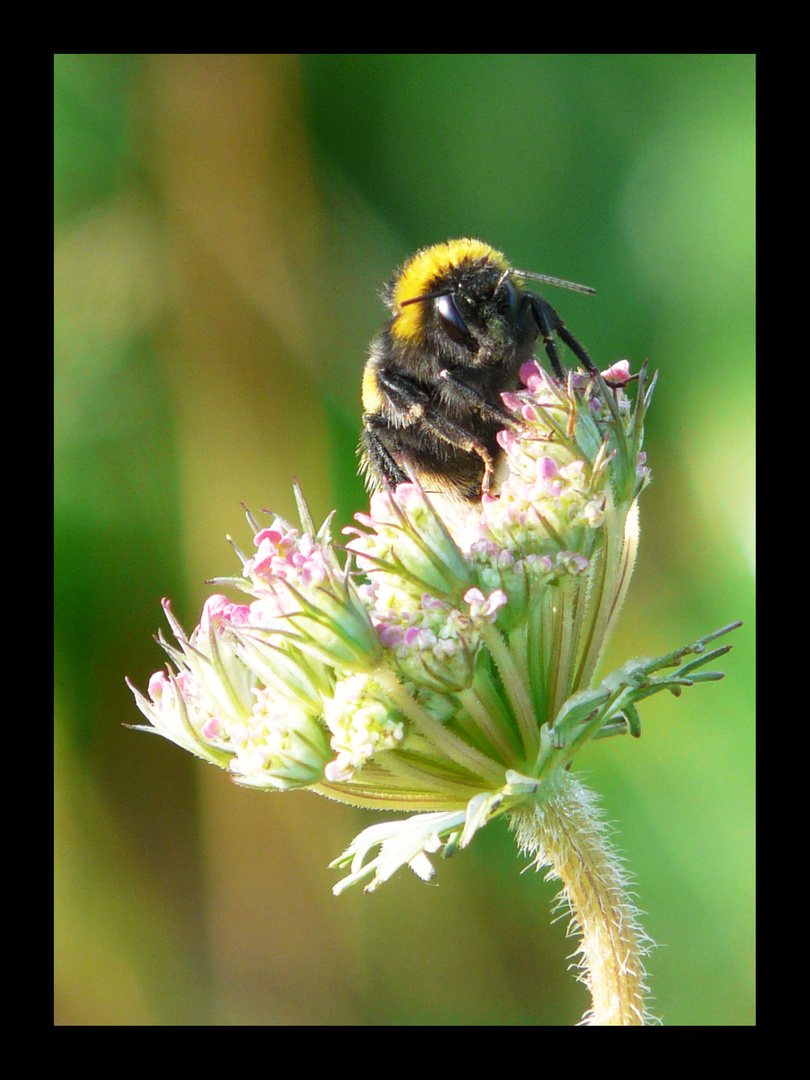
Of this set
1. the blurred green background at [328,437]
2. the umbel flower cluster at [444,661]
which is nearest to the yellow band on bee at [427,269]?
the umbel flower cluster at [444,661]

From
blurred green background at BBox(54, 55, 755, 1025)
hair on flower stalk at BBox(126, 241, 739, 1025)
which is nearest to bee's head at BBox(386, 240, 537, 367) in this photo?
hair on flower stalk at BBox(126, 241, 739, 1025)

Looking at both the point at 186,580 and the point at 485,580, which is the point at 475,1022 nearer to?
the point at 186,580

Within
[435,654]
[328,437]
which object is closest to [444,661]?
[435,654]

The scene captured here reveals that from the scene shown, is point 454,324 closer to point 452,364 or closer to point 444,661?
point 452,364

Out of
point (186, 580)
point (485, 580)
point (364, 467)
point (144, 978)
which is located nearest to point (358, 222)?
point (186, 580)

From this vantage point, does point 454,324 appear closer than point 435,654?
No

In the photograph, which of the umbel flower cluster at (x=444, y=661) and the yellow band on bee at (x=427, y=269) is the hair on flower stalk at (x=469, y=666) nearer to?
the umbel flower cluster at (x=444, y=661)
